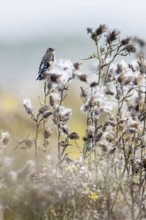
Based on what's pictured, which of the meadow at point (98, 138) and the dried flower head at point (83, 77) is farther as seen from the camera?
the dried flower head at point (83, 77)

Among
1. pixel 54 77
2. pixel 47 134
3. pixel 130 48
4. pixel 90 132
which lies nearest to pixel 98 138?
pixel 90 132

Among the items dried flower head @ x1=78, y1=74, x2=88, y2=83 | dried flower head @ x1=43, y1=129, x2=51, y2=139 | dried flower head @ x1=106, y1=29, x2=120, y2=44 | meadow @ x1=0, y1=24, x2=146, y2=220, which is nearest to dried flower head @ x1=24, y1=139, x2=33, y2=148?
A: meadow @ x1=0, y1=24, x2=146, y2=220

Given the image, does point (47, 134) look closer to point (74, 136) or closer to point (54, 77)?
point (74, 136)

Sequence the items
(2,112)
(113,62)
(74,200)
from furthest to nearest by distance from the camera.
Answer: (2,112) < (113,62) < (74,200)

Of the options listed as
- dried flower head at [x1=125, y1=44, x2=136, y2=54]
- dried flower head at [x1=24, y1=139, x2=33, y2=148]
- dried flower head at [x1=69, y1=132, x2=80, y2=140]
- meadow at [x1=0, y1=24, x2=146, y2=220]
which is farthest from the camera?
dried flower head at [x1=125, y1=44, x2=136, y2=54]

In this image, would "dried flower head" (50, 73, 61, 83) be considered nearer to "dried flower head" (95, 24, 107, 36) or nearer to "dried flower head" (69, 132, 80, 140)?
"dried flower head" (69, 132, 80, 140)

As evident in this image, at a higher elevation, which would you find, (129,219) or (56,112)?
(56,112)

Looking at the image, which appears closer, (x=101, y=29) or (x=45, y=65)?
(x=45, y=65)

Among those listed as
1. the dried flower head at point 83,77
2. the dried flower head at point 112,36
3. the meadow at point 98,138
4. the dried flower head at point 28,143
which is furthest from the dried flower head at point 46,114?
the dried flower head at point 112,36

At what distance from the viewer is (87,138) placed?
11.9 feet

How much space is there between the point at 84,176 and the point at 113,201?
27cm

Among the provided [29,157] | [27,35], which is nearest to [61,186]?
[29,157]

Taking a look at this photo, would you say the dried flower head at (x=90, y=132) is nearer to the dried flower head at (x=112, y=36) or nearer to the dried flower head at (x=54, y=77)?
the dried flower head at (x=54, y=77)

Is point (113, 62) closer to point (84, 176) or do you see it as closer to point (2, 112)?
point (84, 176)
